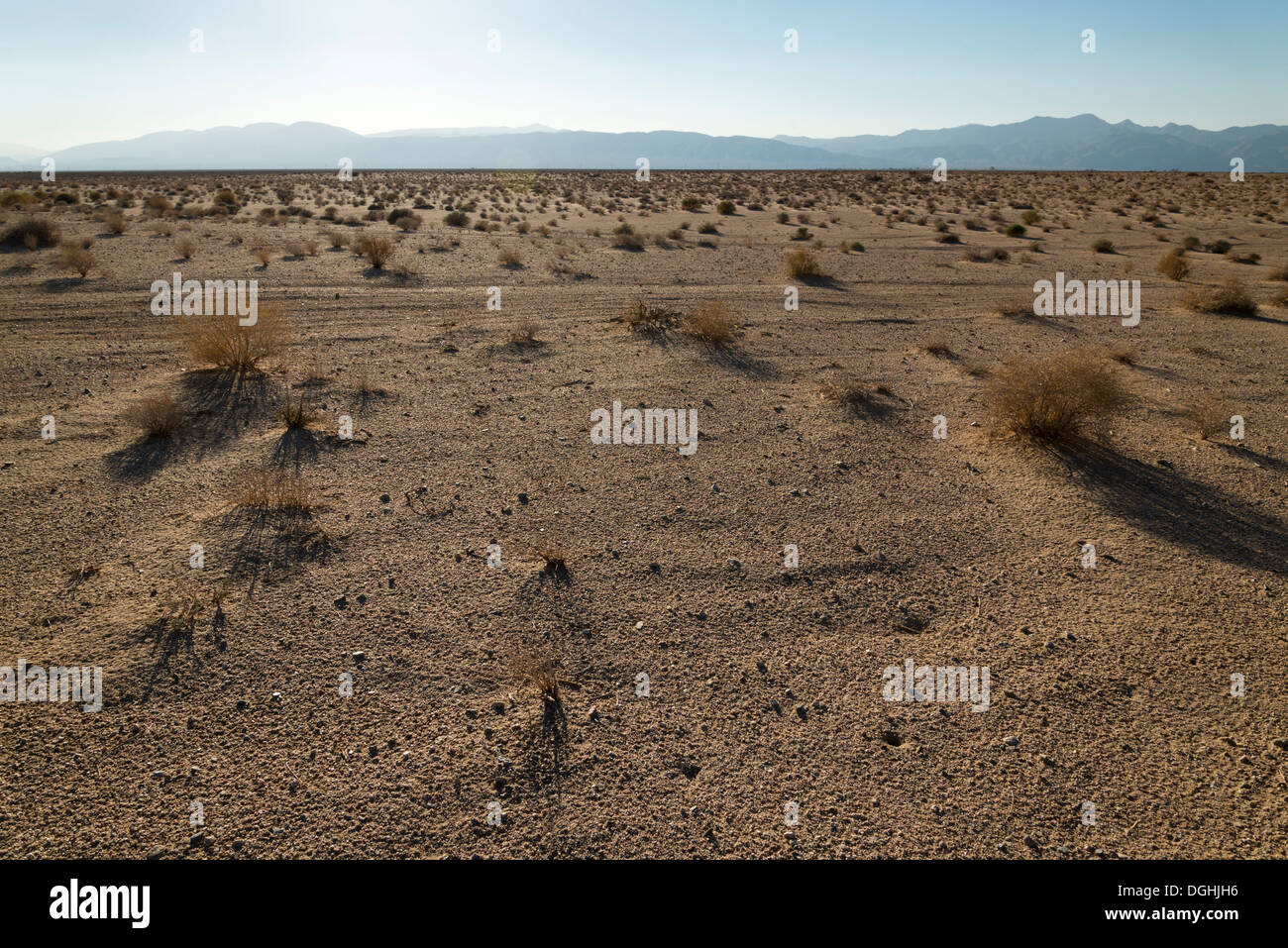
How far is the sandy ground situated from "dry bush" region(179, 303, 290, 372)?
36cm

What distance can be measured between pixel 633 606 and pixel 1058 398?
19.9 feet

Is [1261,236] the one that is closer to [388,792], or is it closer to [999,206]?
[999,206]

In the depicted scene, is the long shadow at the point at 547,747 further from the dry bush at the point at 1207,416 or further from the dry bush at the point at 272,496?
the dry bush at the point at 1207,416

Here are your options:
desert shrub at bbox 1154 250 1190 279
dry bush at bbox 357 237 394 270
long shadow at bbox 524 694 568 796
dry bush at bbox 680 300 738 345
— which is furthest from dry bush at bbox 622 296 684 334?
desert shrub at bbox 1154 250 1190 279

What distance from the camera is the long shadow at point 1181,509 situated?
643 cm

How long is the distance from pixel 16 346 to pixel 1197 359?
1964 cm

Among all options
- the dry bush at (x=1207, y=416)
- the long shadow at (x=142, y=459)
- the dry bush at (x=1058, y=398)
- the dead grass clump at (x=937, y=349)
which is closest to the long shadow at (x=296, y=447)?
the long shadow at (x=142, y=459)

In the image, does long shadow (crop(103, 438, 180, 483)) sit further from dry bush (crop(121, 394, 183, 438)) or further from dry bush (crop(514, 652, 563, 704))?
dry bush (crop(514, 652, 563, 704))

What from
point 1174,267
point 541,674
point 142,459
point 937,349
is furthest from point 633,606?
point 1174,267

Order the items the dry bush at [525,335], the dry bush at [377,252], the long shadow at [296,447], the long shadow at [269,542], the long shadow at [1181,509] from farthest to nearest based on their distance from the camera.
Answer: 1. the dry bush at [377,252]
2. the dry bush at [525,335]
3. the long shadow at [296,447]
4. the long shadow at [1181,509]
5. the long shadow at [269,542]

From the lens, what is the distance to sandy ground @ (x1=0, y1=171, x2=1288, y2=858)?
381cm

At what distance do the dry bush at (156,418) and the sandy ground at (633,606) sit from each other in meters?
0.22

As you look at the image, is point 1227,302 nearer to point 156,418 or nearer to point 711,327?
point 711,327

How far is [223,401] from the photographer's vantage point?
31.8 feet
